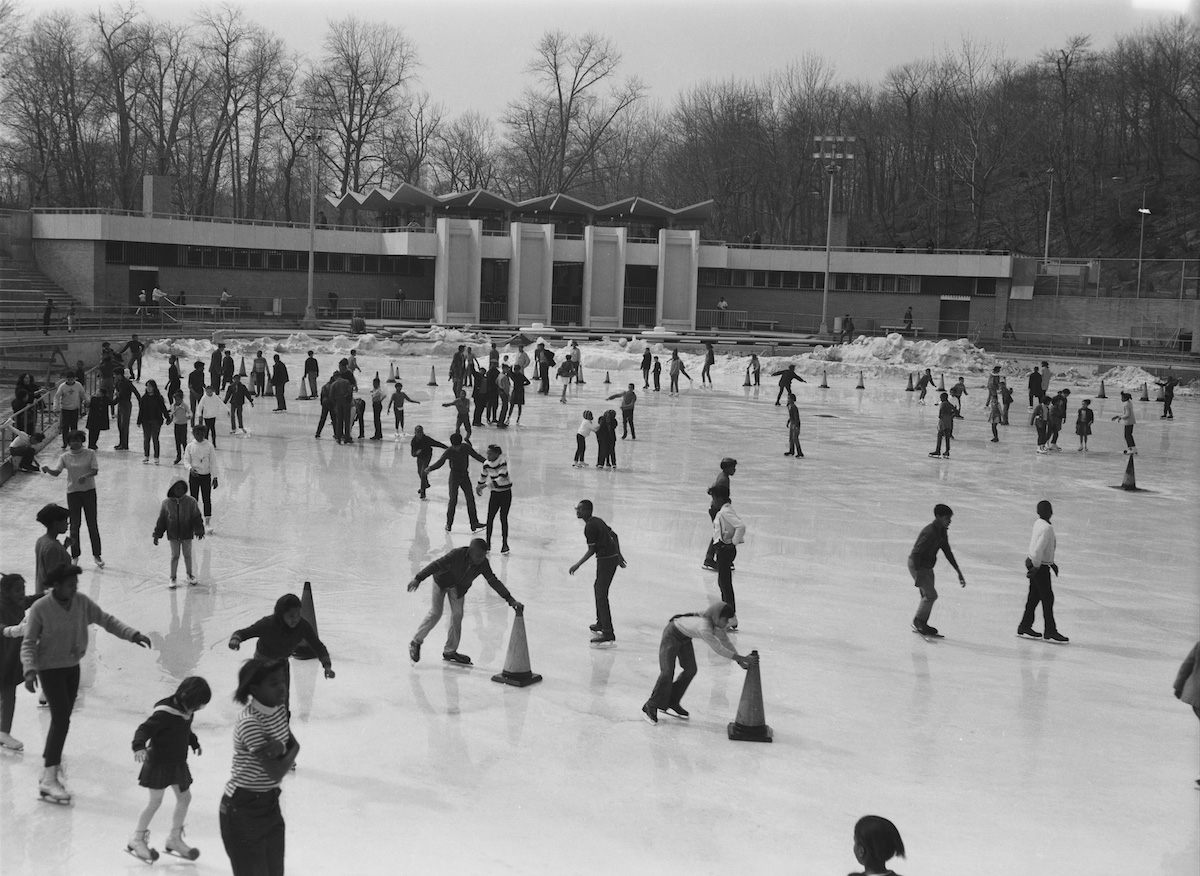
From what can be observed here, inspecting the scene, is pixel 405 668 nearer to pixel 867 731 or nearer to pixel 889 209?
pixel 867 731

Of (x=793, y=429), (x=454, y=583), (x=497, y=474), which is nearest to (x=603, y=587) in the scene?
(x=454, y=583)

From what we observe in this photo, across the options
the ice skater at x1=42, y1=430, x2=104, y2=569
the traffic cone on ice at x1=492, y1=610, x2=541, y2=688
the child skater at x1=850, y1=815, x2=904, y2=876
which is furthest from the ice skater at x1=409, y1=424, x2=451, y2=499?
the child skater at x1=850, y1=815, x2=904, y2=876

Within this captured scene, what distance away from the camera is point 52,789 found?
22.7ft

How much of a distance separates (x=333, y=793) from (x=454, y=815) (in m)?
0.81

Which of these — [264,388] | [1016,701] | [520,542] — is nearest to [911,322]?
[264,388]

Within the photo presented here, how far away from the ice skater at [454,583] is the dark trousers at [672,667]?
1.26m

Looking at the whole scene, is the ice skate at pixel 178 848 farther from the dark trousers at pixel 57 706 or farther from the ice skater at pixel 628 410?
the ice skater at pixel 628 410

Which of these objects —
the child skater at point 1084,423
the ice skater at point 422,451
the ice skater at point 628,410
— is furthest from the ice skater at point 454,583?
the child skater at point 1084,423

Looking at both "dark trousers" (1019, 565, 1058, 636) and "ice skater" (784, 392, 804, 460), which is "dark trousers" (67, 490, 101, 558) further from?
"ice skater" (784, 392, 804, 460)

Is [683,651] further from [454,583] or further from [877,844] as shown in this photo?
[877,844]

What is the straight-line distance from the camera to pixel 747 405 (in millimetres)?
34438

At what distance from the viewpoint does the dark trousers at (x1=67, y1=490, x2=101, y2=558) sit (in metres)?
12.2

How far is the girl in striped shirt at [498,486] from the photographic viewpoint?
13.7m

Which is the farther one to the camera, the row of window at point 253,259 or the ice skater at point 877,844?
the row of window at point 253,259
